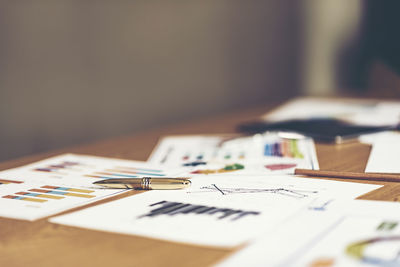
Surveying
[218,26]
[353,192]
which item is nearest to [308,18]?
[218,26]

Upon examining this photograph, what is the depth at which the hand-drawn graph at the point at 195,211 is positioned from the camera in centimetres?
68

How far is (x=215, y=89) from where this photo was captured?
349 centimetres

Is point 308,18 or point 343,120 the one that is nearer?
point 343,120

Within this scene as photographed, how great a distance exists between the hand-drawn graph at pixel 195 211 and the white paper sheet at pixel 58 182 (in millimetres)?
112

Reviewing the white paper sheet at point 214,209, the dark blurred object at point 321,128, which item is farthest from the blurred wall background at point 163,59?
the white paper sheet at point 214,209

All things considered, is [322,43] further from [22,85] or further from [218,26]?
[22,85]

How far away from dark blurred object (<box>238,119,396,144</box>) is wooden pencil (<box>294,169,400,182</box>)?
30 cm

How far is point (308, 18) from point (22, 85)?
7.46ft

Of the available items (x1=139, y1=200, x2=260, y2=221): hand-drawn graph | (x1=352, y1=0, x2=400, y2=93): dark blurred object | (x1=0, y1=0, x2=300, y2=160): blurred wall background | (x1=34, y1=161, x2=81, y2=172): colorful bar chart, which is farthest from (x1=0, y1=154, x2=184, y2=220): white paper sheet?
(x1=0, y1=0, x2=300, y2=160): blurred wall background

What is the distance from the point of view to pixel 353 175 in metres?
0.88

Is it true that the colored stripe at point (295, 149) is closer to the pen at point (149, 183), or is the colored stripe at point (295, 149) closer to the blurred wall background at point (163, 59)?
the pen at point (149, 183)

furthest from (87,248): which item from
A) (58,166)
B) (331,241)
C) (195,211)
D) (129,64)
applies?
(129,64)

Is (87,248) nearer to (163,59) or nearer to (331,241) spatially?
(331,241)

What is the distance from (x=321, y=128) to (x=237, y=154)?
0.27 m
